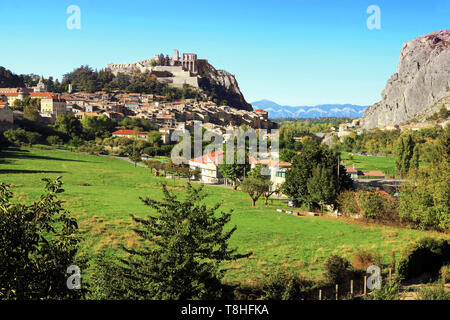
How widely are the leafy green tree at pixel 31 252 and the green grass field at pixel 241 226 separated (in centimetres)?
1091

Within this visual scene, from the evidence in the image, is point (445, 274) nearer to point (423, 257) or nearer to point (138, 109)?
point (423, 257)

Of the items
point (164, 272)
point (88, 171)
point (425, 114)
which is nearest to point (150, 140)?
point (88, 171)

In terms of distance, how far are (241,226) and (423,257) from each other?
11.9 m

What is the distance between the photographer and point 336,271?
18203 mm

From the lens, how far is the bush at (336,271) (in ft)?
59.5

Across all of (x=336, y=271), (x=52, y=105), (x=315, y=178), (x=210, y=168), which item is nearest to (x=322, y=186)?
(x=315, y=178)

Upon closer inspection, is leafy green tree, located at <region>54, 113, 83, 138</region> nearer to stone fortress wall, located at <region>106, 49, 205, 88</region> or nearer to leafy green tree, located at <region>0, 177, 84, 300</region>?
leafy green tree, located at <region>0, 177, 84, 300</region>

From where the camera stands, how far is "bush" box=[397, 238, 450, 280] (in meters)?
19.6

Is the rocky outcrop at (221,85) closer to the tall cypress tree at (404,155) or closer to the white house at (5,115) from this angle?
the white house at (5,115)

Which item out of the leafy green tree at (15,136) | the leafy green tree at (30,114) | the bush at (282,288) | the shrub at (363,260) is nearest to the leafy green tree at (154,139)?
the leafy green tree at (30,114)

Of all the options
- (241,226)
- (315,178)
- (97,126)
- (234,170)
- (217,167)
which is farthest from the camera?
(97,126)

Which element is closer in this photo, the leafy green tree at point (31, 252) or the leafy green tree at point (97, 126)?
the leafy green tree at point (31, 252)

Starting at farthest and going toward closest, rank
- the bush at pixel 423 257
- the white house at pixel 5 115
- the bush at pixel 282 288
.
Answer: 1. the white house at pixel 5 115
2. the bush at pixel 423 257
3. the bush at pixel 282 288
